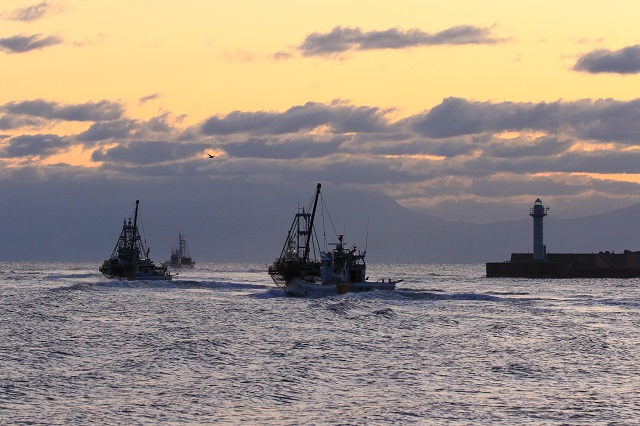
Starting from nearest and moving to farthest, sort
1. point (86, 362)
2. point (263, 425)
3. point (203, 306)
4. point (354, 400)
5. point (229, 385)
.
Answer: point (263, 425) → point (354, 400) → point (229, 385) → point (86, 362) → point (203, 306)

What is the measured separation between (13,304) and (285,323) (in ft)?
154

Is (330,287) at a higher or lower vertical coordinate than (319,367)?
higher

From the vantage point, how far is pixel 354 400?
4825cm

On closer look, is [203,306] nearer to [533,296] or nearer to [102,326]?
[102,326]

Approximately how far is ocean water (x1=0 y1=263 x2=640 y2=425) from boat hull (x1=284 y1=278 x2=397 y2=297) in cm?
2688

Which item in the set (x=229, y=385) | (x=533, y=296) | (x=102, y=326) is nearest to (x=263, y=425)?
(x=229, y=385)

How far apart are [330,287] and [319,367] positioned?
80.1m

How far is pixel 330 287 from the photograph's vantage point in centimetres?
13988

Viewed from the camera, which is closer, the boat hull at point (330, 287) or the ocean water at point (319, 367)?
the ocean water at point (319, 367)

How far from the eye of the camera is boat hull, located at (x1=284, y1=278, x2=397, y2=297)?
Answer: 13891 centimetres

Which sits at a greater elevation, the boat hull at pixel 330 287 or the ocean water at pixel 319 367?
the boat hull at pixel 330 287

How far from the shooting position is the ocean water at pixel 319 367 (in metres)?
45.2

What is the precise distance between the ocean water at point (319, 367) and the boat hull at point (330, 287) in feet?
88.2

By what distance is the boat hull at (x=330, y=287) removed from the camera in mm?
138913
